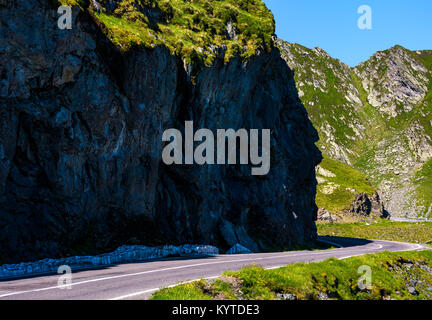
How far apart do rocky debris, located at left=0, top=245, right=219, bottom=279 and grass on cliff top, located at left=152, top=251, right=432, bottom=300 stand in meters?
7.58

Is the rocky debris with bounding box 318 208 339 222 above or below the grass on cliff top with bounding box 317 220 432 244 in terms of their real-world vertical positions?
above

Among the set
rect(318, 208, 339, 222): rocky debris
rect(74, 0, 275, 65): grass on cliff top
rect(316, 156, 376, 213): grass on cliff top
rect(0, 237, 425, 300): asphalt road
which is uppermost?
rect(74, 0, 275, 65): grass on cliff top

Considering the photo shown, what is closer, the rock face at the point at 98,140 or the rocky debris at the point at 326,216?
the rock face at the point at 98,140

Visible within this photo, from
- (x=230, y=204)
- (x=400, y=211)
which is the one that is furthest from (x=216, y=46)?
(x=400, y=211)

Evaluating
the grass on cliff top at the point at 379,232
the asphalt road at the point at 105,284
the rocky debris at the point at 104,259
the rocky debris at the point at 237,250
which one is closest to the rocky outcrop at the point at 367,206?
the grass on cliff top at the point at 379,232

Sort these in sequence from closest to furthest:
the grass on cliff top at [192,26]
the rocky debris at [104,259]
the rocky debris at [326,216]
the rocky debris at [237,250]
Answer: the rocky debris at [104,259]
the grass on cliff top at [192,26]
the rocky debris at [237,250]
the rocky debris at [326,216]

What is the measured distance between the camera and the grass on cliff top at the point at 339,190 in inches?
4633

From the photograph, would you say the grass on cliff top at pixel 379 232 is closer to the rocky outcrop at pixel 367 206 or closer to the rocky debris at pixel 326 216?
the rocky debris at pixel 326 216

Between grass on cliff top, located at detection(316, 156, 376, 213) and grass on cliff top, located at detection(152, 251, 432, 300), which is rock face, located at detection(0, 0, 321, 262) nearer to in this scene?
grass on cliff top, located at detection(152, 251, 432, 300)

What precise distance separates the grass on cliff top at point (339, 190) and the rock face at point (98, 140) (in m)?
87.6

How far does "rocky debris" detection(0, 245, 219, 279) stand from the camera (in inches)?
588

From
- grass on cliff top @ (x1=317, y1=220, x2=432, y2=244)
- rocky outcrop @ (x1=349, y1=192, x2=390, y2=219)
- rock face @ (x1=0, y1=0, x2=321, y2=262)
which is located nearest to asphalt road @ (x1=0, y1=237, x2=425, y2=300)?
rock face @ (x1=0, y1=0, x2=321, y2=262)
